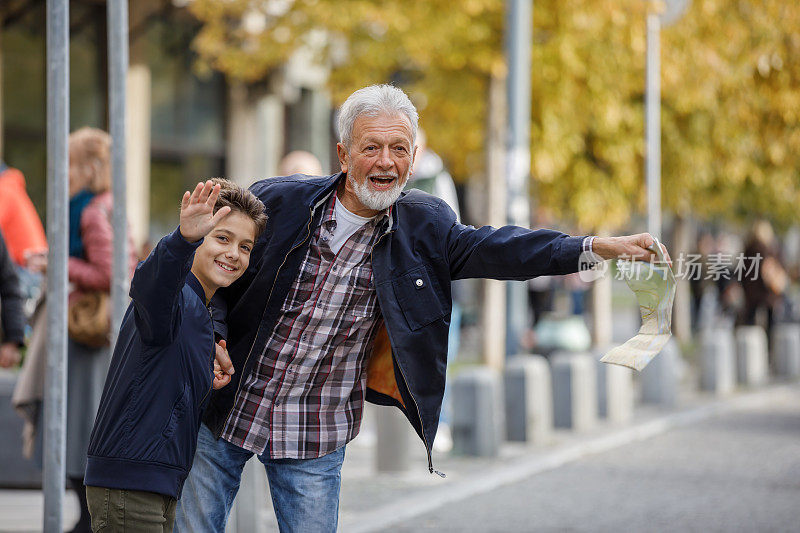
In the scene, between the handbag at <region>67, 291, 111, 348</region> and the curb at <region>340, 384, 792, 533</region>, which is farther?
the curb at <region>340, 384, 792, 533</region>

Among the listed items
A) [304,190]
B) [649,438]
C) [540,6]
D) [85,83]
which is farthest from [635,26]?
[304,190]

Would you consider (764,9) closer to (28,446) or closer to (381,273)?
(28,446)

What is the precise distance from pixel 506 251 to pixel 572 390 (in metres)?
7.66

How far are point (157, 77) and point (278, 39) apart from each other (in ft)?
12.4

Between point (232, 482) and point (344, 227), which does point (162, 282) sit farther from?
point (232, 482)

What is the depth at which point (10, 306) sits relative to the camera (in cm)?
623

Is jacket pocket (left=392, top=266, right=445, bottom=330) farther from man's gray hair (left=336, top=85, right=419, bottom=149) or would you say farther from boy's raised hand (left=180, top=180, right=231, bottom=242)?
boy's raised hand (left=180, top=180, right=231, bottom=242)

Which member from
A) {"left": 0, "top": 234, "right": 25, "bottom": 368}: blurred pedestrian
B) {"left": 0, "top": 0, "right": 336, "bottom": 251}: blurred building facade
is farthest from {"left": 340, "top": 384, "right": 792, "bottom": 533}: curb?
{"left": 0, "top": 0, "right": 336, "bottom": 251}: blurred building facade

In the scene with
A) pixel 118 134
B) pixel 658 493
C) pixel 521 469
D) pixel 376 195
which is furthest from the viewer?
pixel 521 469

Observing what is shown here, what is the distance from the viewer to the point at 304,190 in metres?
4.27

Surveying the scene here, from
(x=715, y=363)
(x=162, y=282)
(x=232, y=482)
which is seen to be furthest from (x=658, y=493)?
(x=715, y=363)

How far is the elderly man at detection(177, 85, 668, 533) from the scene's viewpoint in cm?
410

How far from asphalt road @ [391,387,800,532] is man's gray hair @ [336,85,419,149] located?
3.72 metres

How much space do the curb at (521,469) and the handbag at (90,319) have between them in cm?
188
